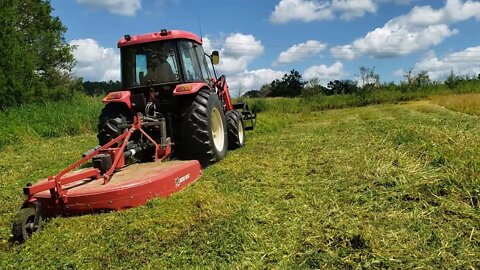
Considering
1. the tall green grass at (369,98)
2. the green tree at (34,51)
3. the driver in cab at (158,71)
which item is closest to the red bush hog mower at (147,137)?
the driver in cab at (158,71)

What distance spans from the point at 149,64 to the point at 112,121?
3.84 ft

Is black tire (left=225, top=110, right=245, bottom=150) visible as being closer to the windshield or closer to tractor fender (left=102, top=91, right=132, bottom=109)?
the windshield

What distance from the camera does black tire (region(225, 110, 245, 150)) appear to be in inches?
315

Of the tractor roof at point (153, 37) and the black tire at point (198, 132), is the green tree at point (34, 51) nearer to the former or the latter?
the tractor roof at point (153, 37)

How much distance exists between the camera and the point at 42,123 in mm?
13828

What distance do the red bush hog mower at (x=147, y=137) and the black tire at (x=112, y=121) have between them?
1 centimetres

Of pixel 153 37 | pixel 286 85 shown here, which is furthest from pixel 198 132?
pixel 286 85

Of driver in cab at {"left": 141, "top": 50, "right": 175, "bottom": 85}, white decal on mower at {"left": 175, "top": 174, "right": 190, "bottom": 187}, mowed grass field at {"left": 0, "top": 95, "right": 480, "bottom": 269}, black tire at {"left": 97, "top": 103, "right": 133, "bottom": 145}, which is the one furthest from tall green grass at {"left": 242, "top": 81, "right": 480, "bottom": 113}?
white decal on mower at {"left": 175, "top": 174, "right": 190, "bottom": 187}

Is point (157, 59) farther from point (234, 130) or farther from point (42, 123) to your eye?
point (42, 123)

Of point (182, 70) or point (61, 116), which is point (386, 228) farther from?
point (61, 116)

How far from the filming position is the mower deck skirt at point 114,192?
13.0ft

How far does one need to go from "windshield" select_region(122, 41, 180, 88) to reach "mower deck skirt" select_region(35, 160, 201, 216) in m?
2.32

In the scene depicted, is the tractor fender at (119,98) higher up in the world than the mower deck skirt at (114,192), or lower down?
higher up

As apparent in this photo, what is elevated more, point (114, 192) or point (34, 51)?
point (34, 51)
